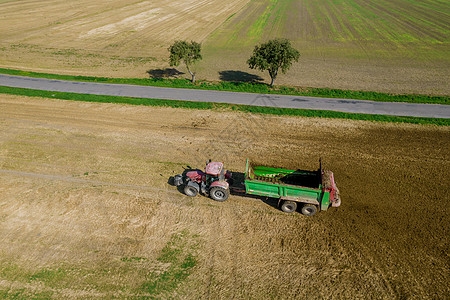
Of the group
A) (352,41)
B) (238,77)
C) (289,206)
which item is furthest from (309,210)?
(352,41)

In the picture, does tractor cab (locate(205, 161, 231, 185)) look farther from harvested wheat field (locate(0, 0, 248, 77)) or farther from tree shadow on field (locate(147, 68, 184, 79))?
harvested wheat field (locate(0, 0, 248, 77))

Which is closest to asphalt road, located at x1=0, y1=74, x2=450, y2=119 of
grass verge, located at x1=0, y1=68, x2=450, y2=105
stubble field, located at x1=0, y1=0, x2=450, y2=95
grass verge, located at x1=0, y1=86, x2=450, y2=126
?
grass verge, located at x1=0, y1=68, x2=450, y2=105

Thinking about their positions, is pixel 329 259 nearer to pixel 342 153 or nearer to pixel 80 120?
pixel 342 153

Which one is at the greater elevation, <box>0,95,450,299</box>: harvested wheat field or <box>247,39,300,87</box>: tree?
<box>247,39,300,87</box>: tree

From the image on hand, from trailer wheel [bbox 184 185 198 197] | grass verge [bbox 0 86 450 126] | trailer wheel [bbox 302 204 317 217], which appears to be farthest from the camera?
grass verge [bbox 0 86 450 126]

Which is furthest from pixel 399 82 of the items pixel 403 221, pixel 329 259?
pixel 329 259

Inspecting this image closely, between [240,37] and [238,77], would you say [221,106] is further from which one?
[240,37]
